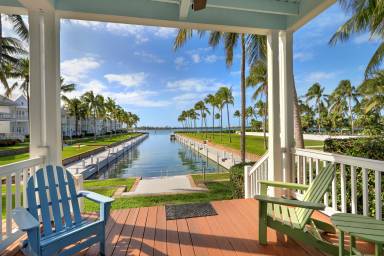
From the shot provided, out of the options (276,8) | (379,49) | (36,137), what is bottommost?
(36,137)

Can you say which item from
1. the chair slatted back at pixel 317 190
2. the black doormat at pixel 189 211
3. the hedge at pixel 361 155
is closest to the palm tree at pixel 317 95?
the hedge at pixel 361 155

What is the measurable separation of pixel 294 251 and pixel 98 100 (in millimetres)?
50963

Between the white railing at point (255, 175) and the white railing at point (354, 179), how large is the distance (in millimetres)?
506

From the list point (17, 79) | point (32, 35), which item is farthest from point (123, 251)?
point (17, 79)

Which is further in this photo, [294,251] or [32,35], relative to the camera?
[32,35]

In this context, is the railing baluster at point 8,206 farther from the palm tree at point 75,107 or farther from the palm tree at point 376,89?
the palm tree at point 75,107

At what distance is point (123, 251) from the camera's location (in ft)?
7.37

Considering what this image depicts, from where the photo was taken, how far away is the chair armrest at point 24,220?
154 centimetres

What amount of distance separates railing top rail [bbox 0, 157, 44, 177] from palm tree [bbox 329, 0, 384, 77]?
7.27 m

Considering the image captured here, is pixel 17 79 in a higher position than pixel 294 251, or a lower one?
higher

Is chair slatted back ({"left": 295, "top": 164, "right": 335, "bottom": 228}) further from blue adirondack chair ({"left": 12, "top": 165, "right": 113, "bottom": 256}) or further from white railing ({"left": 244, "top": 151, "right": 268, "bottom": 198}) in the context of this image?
blue adirondack chair ({"left": 12, "top": 165, "right": 113, "bottom": 256})

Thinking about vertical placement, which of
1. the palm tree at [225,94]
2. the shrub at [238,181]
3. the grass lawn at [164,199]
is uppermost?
the palm tree at [225,94]

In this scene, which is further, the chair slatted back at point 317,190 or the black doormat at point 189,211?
the black doormat at point 189,211

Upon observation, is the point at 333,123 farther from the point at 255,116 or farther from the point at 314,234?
the point at 314,234
